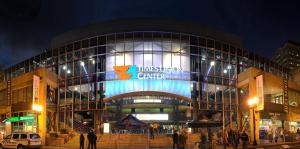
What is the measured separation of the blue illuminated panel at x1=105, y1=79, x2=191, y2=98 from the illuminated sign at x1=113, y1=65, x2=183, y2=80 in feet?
1.64

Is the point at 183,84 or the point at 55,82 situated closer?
the point at 183,84

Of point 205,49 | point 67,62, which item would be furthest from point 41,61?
point 205,49

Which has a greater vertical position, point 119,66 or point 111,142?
point 119,66

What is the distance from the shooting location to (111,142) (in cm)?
3750

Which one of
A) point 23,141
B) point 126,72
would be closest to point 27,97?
point 126,72

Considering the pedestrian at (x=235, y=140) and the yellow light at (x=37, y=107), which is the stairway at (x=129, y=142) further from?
the yellow light at (x=37, y=107)

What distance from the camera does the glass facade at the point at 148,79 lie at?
1836 inches

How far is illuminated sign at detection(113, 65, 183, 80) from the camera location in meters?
45.5

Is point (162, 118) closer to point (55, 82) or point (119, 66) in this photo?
point (119, 66)

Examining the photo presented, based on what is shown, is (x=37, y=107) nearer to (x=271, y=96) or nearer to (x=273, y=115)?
(x=273, y=115)

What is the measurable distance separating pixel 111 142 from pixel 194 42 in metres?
18.4

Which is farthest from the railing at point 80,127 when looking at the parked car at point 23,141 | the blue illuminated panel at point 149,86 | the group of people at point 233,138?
the group of people at point 233,138

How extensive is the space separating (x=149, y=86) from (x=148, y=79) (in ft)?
2.81

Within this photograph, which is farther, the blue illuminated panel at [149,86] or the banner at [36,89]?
the blue illuminated panel at [149,86]
